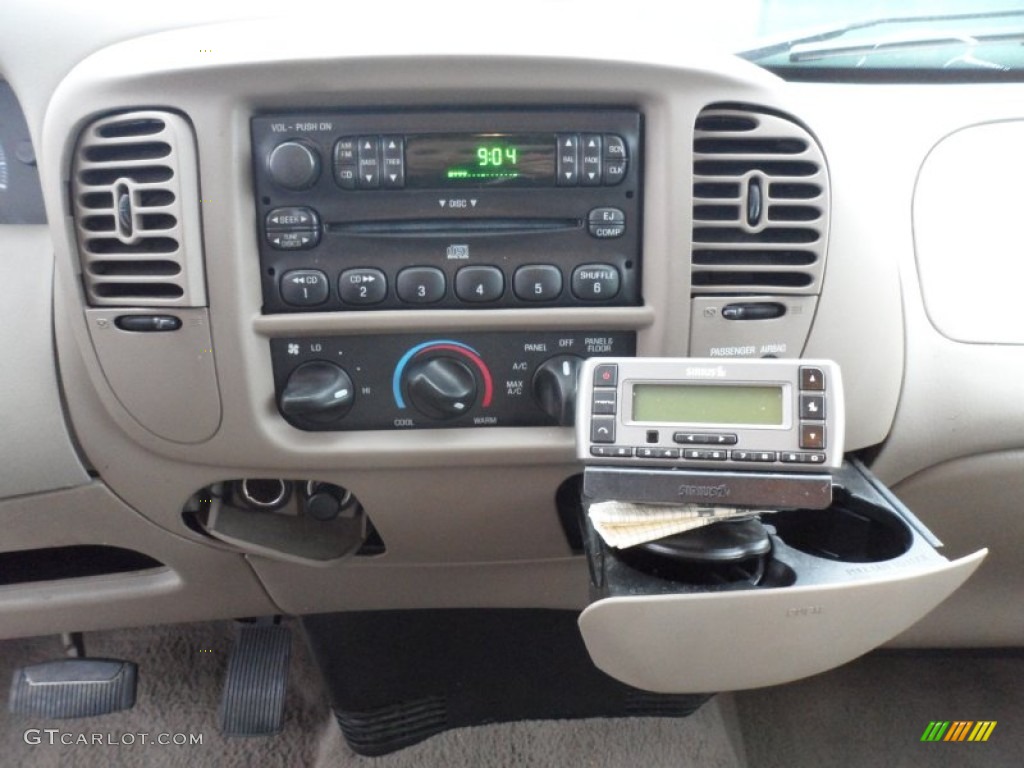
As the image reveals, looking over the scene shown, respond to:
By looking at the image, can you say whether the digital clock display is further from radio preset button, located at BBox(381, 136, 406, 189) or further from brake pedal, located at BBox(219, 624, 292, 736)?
brake pedal, located at BBox(219, 624, 292, 736)

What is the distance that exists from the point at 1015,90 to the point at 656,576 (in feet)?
2.82

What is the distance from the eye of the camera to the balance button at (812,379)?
0.69 metres

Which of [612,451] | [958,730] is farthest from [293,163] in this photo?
[958,730]

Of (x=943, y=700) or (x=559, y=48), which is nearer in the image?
(x=559, y=48)

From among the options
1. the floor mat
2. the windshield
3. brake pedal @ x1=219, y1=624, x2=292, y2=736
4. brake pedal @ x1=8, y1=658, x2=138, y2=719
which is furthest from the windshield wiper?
brake pedal @ x1=8, y1=658, x2=138, y2=719

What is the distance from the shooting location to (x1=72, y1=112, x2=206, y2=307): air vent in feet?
2.53

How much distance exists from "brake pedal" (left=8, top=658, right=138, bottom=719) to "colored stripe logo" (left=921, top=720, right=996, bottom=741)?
1.33 meters

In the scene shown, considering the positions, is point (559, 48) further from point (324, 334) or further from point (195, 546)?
point (195, 546)

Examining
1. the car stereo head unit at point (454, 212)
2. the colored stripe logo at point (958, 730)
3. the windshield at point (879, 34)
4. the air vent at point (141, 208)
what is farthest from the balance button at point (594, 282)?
the colored stripe logo at point (958, 730)

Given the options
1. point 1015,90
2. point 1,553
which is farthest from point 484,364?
point 1015,90

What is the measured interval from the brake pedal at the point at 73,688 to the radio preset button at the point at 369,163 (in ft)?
3.16

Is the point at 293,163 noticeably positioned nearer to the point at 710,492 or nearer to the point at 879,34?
the point at 710,492

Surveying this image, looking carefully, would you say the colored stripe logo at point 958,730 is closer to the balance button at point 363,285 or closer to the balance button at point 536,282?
Result: the balance button at point 536,282

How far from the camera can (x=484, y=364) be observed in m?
0.86
